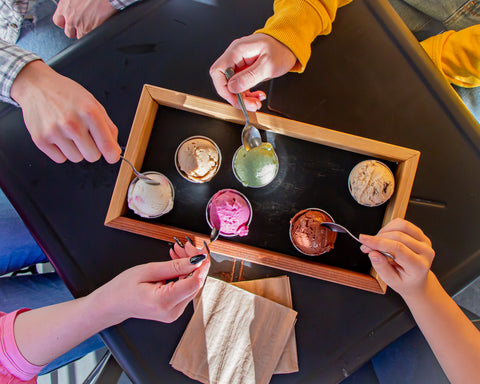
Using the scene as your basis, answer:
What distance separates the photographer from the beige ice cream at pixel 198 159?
944mm

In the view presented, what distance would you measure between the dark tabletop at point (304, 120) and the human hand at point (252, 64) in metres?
0.09

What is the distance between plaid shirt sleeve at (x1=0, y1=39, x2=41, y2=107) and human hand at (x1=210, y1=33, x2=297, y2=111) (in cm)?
60

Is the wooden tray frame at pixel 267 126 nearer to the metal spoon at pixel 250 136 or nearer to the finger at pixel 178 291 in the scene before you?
the metal spoon at pixel 250 136

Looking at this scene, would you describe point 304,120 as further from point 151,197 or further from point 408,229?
point 151,197

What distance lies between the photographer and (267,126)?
0.94m

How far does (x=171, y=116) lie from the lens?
99cm

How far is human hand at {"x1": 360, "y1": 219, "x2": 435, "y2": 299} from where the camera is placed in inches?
32.0

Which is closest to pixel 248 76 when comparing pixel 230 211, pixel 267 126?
pixel 267 126

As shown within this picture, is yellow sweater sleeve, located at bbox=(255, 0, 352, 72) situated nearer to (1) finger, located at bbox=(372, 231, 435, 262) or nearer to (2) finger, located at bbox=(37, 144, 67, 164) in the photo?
(1) finger, located at bbox=(372, 231, 435, 262)

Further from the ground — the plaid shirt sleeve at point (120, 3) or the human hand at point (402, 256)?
the plaid shirt sleeve at point (120, 3)

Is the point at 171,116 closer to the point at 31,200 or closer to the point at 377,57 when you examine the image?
the point at 31,200

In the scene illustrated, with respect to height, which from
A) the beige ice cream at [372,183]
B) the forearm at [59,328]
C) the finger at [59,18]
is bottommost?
the forearm at [59,328]

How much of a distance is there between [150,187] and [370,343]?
94cm

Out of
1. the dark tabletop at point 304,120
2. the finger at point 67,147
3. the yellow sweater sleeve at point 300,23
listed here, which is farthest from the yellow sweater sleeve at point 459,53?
the finger at point 67,147
